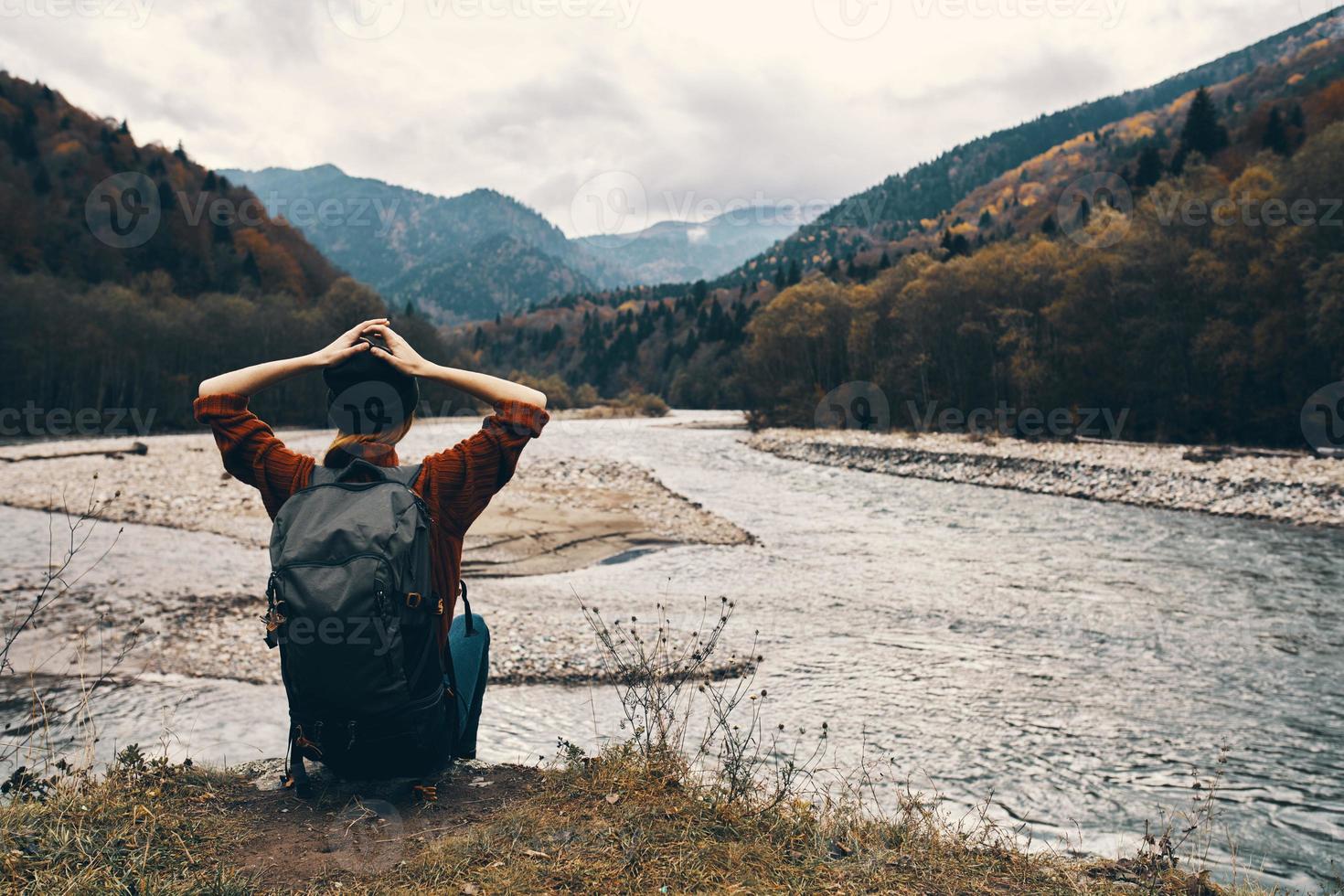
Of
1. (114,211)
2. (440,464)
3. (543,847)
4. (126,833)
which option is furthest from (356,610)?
(114,211)

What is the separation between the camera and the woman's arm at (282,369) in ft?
9.44

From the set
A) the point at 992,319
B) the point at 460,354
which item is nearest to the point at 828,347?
the point at 992,319

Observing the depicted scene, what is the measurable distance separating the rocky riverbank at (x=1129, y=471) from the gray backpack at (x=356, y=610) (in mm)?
26027

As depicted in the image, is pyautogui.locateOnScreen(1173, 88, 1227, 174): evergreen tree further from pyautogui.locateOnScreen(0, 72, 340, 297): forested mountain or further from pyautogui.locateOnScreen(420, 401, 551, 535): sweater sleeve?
pyautogui.locateOnScreen(0, 72, 340, 297): forested mountain

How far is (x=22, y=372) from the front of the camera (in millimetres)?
48531

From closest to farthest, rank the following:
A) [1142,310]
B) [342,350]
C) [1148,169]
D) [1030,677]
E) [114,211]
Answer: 1. [342,350]
2. [1030,677]
3. [1142,310]
4. [1148,169]
5. [114,211]

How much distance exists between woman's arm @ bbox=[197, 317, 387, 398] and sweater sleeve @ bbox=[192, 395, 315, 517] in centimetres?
5

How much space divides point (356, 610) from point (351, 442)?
0.70 meters

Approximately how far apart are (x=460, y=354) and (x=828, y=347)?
154 feet

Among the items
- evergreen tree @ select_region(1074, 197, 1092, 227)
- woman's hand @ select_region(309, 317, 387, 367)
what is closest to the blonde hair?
woman's hand @ select_region(309, 317, 387, 367)

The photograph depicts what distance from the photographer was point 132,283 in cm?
6756

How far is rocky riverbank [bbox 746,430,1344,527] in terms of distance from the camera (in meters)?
22.3

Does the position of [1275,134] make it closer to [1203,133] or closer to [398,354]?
[1203,133]

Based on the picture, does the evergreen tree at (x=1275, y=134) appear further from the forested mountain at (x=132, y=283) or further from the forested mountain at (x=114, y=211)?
the forested mountain at (x=114, y=211)
